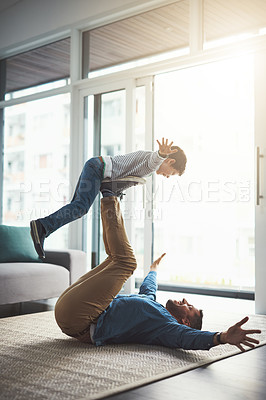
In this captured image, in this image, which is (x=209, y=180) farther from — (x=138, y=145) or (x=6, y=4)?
→ (x=6, y=4)

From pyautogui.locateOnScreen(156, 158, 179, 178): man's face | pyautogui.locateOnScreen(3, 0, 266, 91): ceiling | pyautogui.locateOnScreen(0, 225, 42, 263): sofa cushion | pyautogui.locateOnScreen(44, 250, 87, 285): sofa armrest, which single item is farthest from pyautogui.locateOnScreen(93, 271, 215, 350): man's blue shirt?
pyautogui.locateOnScreen(3, 0, 266, 91): ceiling

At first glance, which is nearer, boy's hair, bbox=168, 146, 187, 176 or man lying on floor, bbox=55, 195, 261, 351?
man lying on floor, bbox=55, 195, 261, 351

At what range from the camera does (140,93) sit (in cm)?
489

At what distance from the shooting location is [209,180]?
7297 millimetres

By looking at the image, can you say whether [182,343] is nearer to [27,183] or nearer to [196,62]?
[196,62]

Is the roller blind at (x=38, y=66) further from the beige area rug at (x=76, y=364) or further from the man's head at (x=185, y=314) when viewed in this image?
the man's head at (x=185, y=314)

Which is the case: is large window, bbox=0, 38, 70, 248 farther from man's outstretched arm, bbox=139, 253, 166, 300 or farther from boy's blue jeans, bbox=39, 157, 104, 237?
man's outstretched arm, bbox=139, 253, 166, 300

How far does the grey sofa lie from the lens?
3545 millimetres

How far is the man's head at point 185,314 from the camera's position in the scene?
97.6 inches

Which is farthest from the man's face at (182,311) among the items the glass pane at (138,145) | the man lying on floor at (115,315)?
the glass pane at (138,145)

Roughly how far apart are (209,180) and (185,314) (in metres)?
4.96

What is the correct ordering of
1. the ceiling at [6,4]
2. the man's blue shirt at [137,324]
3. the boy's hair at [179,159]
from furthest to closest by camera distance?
1. the ceiling at [6,4]
2. the boy's hair at [179,159]
3. the man's blue shirt at [137,324]

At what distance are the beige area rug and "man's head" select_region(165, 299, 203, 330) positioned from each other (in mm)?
150

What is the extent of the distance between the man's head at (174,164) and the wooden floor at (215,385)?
1.28 m
